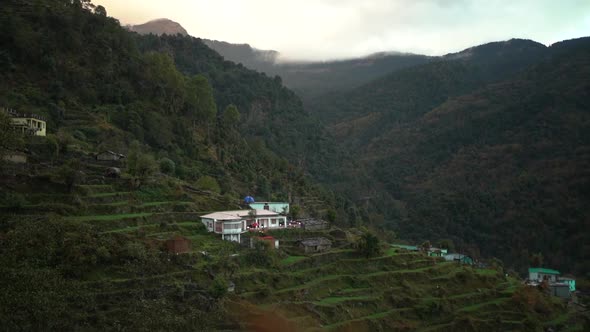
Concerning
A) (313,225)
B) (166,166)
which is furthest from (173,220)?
(313,225)

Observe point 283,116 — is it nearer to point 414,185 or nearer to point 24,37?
point 414,185

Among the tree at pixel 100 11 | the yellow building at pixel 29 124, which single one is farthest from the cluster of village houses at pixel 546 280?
the tree at pixel 100 11

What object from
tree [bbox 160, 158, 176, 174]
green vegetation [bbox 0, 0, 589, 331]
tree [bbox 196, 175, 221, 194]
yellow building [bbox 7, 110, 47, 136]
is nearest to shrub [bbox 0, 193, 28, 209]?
green vegetation [bbox 0, 0, 589, 331]

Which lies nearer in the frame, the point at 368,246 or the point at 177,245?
the point at 177,245

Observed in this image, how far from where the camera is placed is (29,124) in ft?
113

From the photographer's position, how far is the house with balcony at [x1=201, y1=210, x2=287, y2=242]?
3169 centimetres

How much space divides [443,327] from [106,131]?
29059 mm

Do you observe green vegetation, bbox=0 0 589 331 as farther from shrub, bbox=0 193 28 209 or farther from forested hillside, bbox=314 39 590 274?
forested hillside, bbox=314 39 590 274

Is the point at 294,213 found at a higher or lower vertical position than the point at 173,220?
lower

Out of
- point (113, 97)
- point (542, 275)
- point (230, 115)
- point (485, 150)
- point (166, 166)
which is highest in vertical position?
point (113, 97)

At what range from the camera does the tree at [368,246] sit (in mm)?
35656

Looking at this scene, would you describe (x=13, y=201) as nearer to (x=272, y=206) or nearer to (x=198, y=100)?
(x=272, y=206)

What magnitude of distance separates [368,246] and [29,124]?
2385 centimetres

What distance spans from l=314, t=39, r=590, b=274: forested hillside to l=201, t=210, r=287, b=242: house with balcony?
4423cm
